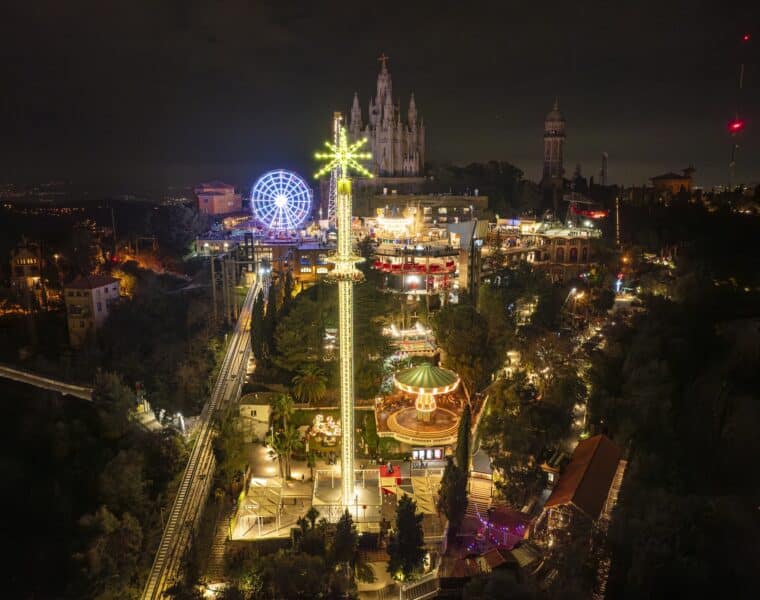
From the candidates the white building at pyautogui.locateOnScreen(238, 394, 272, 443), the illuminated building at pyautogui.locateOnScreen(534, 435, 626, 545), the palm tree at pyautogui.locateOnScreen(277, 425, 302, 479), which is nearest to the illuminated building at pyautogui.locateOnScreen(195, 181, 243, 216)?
the white building at pyautogui.locateOnScreen(238, 394, 272, 443)

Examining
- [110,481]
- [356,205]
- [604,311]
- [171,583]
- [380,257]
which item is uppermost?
[356,205]

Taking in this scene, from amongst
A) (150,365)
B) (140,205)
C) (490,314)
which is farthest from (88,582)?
(140,205)

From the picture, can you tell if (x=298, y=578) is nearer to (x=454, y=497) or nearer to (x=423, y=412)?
(x=454, y=497)

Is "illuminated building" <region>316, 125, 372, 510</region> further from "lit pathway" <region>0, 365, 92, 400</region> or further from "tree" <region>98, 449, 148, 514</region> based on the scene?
"lit pathway" <region>0, 365, 92, 400</region>

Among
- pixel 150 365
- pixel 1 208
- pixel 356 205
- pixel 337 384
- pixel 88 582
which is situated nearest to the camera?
pixel 88 582

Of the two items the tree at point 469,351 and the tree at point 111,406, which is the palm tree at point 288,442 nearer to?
the tree at point 111,406

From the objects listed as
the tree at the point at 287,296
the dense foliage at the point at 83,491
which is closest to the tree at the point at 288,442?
the dense foliage at the point at 83,491

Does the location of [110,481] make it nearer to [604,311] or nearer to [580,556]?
[580,556]
